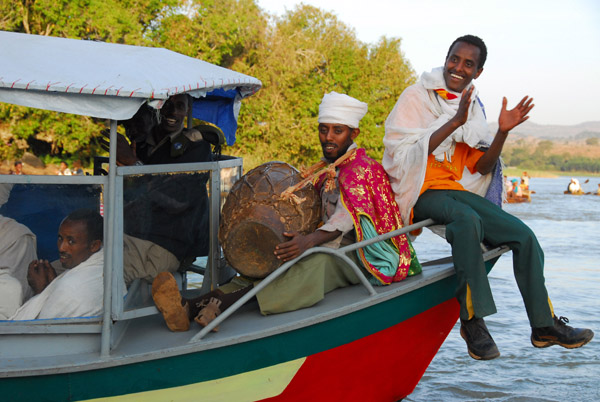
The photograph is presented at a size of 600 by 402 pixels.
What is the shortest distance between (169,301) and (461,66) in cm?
233

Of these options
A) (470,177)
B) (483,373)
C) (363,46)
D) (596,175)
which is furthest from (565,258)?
(596,175)

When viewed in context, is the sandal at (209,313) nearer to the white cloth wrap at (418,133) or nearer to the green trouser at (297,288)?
the green trouser at (297,288)

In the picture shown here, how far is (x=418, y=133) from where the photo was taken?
14.0 ft

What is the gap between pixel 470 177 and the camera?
15.0 ft

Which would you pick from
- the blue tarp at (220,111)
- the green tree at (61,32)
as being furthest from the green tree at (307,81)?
the blue tarp at (220,111)

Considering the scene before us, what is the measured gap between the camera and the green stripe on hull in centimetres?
345

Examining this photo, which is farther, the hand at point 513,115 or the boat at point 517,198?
the boat at point 517,198

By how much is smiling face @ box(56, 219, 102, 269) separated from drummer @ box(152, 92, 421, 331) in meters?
0.55

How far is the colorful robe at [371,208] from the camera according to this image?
4.07 m

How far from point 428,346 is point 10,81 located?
2990 mm

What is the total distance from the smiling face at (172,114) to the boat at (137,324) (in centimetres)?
32

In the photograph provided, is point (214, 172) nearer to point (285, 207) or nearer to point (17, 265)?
point (285, 207)

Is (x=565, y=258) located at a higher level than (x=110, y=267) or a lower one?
lower

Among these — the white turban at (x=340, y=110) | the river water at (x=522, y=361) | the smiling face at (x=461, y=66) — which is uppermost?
the smiling face at (x=461, y=66)
